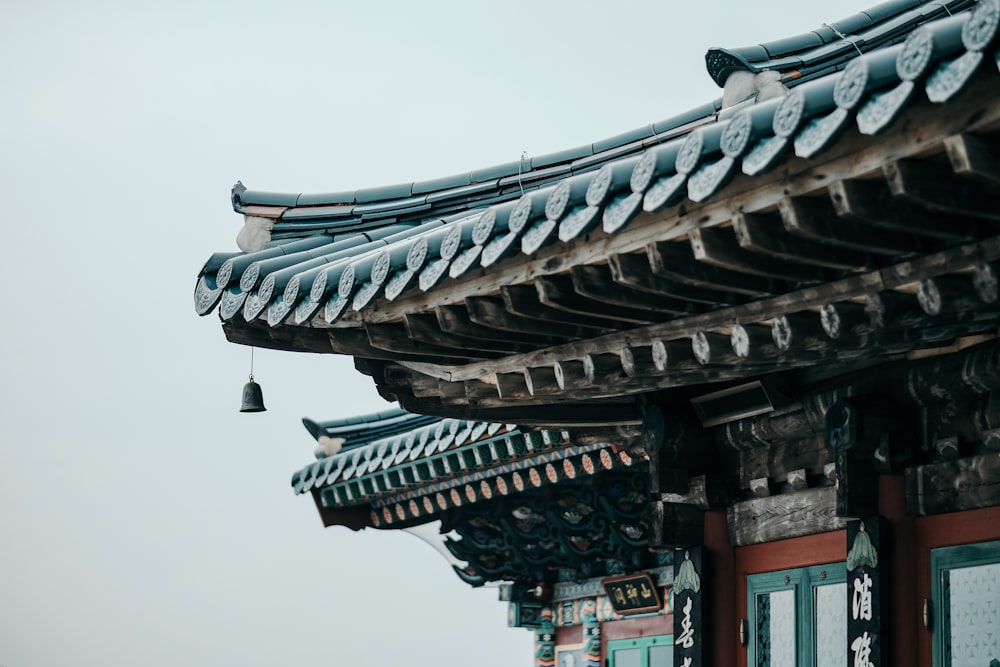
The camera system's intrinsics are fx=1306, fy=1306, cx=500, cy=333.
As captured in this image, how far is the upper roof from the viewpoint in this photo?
3529 millimetres

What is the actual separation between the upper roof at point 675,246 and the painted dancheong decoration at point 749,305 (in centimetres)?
1

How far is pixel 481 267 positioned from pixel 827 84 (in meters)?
1.81

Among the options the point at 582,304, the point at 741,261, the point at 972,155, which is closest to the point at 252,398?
the point at 582,304

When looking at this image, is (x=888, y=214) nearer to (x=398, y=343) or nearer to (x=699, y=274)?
(x=699, y=274)

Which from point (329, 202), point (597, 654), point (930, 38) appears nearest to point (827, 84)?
point (930, 38)

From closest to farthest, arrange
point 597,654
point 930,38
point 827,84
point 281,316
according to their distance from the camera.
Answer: point 930,38, point 827,84, point 281,316, point 597,654

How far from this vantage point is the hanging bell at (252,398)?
739cm

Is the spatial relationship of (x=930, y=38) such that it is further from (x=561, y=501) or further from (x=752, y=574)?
(x=561, y=501)

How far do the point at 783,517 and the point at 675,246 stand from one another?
209 cm

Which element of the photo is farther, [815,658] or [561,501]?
[561,501]

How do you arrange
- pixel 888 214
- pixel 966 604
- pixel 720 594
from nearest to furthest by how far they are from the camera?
pixel 888 214, pixel 966 604, pixel 720 594

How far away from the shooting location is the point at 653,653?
10016mm

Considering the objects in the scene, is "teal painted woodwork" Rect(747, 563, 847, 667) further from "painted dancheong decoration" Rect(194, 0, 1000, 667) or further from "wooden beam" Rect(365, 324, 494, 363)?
"wooden beam" Rect(365, 324, 494, 363)

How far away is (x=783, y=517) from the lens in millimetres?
6133
